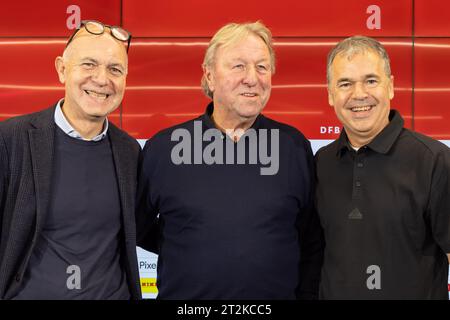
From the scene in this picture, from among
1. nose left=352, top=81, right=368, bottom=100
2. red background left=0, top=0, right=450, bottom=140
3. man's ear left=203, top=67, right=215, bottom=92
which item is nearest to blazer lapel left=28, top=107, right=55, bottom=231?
Answer: man's ear left=203, top=67, right=215, bottom=92

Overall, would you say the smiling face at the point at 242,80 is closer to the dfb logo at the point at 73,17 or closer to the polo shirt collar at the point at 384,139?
the polo shirt collar at the point at 384,139

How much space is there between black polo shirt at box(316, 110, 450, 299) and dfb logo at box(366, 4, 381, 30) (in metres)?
1.90

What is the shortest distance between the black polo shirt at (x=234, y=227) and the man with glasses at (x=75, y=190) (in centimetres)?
15

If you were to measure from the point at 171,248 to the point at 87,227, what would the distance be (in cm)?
37

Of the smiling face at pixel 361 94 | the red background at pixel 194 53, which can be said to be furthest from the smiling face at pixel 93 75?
the red background at pixel 194 53

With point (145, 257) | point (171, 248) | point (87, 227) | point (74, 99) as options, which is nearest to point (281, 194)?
point (171, 248)

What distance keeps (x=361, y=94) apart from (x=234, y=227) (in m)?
0.74

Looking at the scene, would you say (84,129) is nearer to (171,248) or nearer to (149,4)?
(171,248)

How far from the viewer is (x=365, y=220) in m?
2.23

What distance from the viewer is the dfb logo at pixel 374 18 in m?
3.99

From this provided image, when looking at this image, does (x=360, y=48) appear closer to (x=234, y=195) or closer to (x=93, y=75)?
(x=234, y=195)

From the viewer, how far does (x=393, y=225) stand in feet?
7.23

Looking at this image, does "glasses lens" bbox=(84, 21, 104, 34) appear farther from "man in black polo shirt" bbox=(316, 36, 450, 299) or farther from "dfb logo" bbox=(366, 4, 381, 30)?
"dfb logo" bbox=(366, 4, 381, 30)

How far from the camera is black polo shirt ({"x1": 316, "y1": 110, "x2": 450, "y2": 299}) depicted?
220cm
